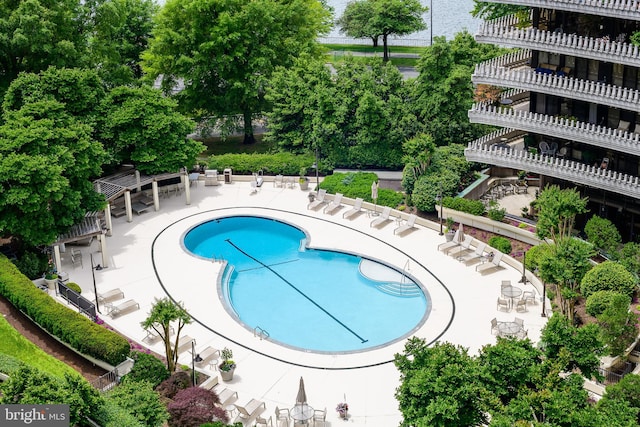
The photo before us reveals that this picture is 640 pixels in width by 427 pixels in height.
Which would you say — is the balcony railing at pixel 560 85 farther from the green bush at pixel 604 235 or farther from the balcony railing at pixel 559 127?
the green bush at pixel 604 235

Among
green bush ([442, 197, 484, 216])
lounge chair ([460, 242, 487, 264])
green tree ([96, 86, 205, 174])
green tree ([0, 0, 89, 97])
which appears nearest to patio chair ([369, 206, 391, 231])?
green bush ([442, 197, 484, 216])

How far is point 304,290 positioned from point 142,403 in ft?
56.2

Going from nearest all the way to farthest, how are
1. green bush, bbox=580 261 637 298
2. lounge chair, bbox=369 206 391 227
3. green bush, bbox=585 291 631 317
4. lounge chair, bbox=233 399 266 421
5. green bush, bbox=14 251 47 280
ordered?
lounge chair, bbox=233 399 266 421
green bush, bbox=585 291 631 317
green bush, bbox=580 261 637 298
green bush, bbox=14 251 47 280
lounge chair, bbox=369 206 391 227

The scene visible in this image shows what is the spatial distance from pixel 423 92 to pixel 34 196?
27215 mm

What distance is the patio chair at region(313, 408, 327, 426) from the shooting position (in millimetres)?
38344

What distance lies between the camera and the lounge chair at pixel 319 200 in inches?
2378

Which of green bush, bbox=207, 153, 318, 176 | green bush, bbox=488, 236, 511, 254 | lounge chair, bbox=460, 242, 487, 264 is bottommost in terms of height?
lounge chair, bbox=460, 242, 487, 264

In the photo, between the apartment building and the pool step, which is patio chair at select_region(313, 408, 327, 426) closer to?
the pool step

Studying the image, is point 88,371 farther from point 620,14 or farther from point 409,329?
point 620,14

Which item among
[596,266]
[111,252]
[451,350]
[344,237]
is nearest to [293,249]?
[344,237]

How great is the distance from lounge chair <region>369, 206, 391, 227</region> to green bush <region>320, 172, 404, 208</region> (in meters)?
1.04

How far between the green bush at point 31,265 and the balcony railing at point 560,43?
2779 centimetres

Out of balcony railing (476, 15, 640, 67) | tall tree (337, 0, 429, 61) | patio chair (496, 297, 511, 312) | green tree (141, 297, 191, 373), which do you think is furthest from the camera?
tall tree (337, 0, 429, 61)

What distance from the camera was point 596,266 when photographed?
4491 centimetres
